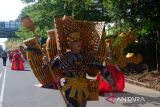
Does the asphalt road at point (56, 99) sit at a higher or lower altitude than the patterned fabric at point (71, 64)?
lower

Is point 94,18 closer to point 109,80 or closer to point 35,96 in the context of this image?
point 35,96

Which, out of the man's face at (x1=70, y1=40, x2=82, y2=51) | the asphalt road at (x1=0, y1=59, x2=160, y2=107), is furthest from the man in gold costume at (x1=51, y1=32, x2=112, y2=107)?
the asphalt road at (x1=0, y1=59, x2=160, y2=107)

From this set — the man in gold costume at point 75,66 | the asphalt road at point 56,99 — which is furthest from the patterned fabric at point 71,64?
the asphalt road at point 56,99

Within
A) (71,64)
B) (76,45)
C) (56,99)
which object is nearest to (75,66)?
(71,64)

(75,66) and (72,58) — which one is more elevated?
(72,58)

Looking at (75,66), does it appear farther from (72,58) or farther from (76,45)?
(76,45)

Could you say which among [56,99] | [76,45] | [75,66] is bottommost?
[56,99]

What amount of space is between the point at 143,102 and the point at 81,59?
6.29 m

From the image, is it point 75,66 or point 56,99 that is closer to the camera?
point 75,66

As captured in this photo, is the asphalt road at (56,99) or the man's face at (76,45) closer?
the man's face at (76,45)

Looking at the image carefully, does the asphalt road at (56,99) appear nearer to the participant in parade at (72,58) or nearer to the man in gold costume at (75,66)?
the participant in parade at (72,58)

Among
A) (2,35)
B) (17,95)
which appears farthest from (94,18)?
(2,35)

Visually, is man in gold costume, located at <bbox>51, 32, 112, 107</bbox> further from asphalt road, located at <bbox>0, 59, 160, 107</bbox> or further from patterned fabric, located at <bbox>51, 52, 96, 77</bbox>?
asphalt road, located at <bbox>0, 59, 160, 107</bbox>

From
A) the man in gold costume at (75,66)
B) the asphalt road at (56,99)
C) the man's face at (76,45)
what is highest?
the man's face at (76,45)
